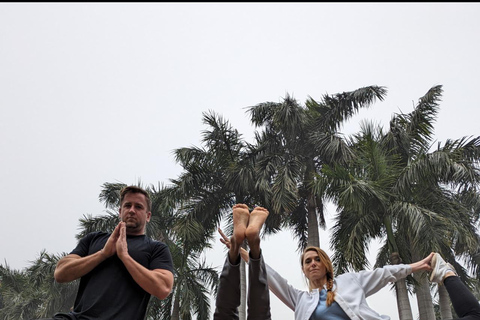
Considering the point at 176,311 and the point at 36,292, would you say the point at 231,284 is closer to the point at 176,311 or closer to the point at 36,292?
the point at 176,311

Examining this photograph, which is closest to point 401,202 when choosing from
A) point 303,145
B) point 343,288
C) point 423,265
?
point 303,145

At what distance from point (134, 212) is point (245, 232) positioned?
2.99ft

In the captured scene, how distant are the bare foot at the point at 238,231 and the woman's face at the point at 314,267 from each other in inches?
42.6

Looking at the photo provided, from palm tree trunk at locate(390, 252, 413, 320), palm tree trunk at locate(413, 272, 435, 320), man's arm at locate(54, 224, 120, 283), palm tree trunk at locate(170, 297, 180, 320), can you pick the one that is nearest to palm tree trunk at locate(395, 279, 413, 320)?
palm tree trunk at locate(390, 252, 413, 320)

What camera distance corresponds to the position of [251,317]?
300 centimetres

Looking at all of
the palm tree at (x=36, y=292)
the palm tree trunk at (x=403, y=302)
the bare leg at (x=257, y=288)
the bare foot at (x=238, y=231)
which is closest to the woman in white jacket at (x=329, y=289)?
the bare leg at (x=257, y=288)

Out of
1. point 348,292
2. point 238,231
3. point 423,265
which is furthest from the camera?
point 423,265

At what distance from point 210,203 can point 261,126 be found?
12.4 ft

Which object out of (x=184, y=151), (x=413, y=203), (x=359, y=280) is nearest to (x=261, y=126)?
(x=184, y=151)

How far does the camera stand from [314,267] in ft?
12.8

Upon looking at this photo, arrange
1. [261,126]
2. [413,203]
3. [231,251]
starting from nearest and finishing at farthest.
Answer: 1. [231,251]
2. [413,203]
3. [261,126]

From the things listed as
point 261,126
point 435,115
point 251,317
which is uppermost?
point 261,126

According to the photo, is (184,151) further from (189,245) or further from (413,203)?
(413,203)

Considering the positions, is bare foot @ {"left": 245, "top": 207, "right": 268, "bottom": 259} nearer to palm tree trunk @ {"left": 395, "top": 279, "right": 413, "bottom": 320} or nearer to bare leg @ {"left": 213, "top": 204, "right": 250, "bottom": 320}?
bare leg @ {"left": 213, "top": 204, "right": 250, "bottom": 320}
